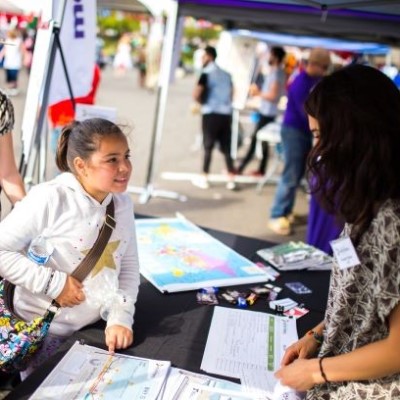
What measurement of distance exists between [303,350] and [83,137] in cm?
84

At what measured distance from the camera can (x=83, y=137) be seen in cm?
139

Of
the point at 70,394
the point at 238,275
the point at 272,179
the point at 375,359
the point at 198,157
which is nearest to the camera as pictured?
the point at 375,359

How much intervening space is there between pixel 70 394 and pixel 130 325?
0.94ft

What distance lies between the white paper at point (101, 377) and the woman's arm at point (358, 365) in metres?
0.34

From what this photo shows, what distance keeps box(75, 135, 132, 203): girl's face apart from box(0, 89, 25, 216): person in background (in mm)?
531

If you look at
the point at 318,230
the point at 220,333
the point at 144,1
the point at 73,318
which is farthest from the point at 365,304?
the point at 144,1

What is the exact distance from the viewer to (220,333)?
4.67 feet

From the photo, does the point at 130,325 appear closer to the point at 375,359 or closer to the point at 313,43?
the point at 375,359

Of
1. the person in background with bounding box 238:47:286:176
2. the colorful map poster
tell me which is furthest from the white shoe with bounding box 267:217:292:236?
the colorful map poster

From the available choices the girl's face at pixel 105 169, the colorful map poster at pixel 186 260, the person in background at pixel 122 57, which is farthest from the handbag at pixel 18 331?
the person in background at pixel 122 57

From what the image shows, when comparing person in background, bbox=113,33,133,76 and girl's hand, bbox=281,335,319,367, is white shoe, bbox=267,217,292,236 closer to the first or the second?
girl's hand, bbox=281,335,319,367

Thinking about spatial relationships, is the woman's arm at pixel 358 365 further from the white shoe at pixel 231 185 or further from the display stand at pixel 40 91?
the white shoe at pixel 231 185

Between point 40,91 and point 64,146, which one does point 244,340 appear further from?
point 40,91

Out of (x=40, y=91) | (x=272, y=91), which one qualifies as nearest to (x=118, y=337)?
(x=40, y=91)
